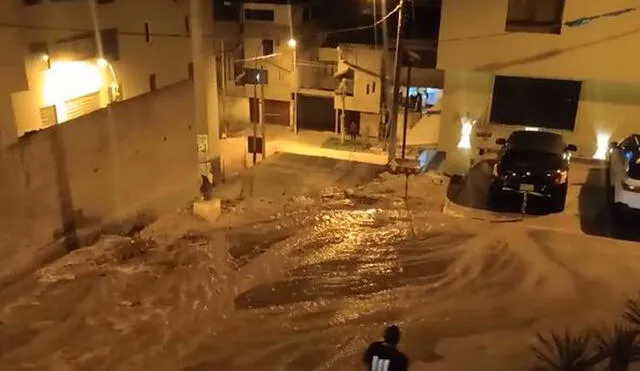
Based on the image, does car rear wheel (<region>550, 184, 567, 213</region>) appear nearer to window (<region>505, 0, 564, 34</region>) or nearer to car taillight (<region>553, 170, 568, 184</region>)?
car taillight (<region>553, 170, 568, 184</region>)

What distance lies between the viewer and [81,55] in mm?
14070

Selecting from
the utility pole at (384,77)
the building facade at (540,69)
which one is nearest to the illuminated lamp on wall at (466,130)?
the building facade at (540,69)

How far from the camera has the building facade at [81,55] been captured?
39.7ft

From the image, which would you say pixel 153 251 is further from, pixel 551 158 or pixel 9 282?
pixel 551 158

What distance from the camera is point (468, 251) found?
10805 millimetres

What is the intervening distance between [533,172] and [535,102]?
3.67 metres

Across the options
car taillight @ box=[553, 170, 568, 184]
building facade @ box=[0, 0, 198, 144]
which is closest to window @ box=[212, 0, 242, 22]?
building facade @ box=[0, 0, 198, 144]

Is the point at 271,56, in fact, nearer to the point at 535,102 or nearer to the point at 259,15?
the point at 259,15

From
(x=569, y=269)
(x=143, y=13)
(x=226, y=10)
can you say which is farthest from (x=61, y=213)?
(x=226, y=10)

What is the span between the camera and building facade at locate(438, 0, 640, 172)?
13.7 metres

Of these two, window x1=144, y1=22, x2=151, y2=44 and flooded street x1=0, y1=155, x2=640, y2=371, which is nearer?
flooded street x1=0, y1=155, x2=640, y2=371

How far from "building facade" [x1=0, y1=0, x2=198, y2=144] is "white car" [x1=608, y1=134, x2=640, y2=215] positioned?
1093 centimetres

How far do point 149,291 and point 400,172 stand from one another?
7808 millimetres

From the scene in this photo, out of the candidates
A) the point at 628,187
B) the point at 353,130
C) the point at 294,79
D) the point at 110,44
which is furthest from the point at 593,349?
the point at 294,79
